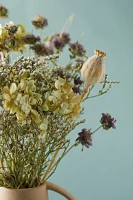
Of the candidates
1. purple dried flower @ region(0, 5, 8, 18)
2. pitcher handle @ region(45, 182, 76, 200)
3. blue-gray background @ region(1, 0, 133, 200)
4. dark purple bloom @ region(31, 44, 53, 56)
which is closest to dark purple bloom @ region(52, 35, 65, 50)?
dark purple bloom @ region(31, 44, 53, 56)

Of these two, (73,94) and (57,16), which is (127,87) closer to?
(57,16)

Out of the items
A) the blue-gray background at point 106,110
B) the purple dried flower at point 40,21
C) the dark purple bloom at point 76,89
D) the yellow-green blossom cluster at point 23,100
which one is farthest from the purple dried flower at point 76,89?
the blue-gray background at point 106,110

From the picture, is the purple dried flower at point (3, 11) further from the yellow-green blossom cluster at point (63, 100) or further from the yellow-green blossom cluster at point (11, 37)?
the yellow-green blossom cluster at point (63, 100)

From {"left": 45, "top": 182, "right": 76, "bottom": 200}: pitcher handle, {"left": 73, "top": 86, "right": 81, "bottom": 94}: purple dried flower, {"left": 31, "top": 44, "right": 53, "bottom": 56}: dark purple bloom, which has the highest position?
{"left": 31, "top": 44, "right": 53, "bottom": 56}: dark purple bloom

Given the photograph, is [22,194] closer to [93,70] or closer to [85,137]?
[85,137]

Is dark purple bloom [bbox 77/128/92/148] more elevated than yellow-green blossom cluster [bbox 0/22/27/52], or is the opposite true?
yellow-green blossom cluster [bbox 0/22/27/52]

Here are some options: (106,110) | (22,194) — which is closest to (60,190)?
(22,194)

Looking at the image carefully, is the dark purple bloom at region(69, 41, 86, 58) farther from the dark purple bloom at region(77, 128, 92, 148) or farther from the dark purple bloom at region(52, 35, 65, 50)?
the dark purple bloom at region(77, 128, 92, 148)

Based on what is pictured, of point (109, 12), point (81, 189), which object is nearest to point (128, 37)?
point (109, 12)

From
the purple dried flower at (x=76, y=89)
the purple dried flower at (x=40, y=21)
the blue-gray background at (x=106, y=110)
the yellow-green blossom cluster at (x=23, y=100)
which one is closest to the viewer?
the yellow-green blossom cluster at (x=23, y=100)
